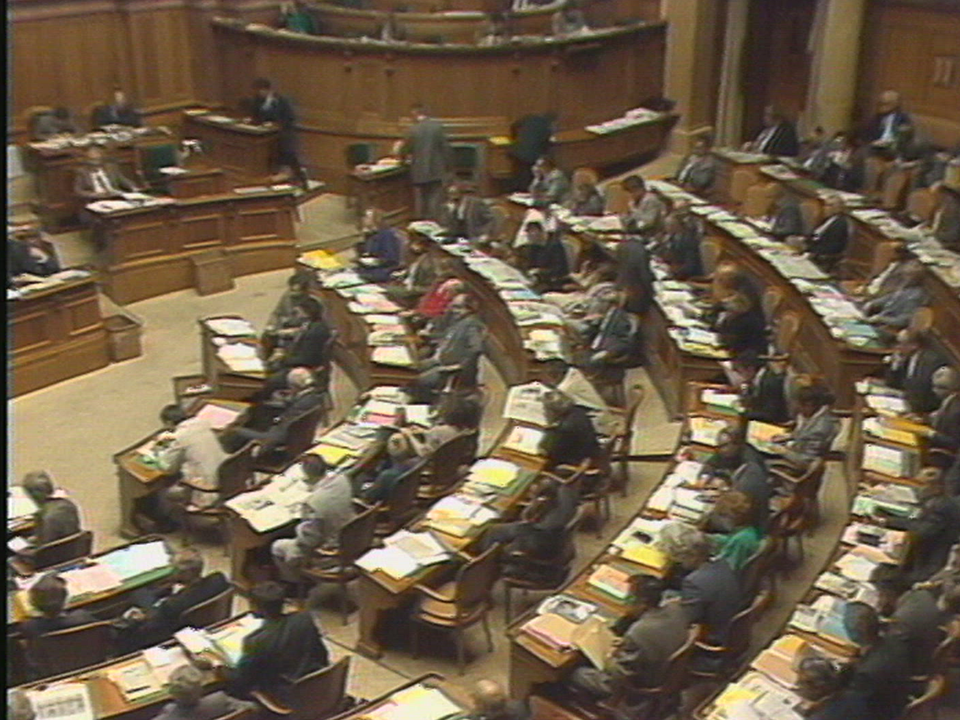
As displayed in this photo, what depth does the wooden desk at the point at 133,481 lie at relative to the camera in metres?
9.16

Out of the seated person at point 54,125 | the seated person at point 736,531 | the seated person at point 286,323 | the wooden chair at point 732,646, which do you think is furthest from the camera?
the seated person at point 54,125

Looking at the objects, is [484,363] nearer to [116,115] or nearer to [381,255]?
[381,255]

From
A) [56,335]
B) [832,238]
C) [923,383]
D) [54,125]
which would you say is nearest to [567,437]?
[923,383]

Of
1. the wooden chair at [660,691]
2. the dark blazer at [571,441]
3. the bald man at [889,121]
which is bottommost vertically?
the wooden chair at [660,691]

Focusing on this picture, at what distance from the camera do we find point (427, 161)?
15.3 meters

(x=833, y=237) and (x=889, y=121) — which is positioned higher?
(x=889, y=121)

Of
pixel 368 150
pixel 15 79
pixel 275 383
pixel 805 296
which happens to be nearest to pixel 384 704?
pixel 275 383

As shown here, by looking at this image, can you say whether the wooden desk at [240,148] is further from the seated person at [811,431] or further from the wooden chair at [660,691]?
the wooden chair at [660,691]

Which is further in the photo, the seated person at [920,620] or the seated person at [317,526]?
the seated person at [317,526]

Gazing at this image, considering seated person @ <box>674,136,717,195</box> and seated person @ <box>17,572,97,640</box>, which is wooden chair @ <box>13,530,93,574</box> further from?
seated person @ <box>674,136,717,195</box>

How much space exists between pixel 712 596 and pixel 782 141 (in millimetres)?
9366

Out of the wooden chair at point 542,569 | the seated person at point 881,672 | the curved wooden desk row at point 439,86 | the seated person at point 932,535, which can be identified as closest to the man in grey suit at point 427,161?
the curved wooden desk row at point 439,86

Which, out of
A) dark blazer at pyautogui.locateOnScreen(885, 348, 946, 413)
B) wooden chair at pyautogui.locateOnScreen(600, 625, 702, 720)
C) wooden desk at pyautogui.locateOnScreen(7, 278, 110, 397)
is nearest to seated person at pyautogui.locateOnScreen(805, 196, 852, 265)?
dark blazer at pyautogui.locateOnScreen(885, 348, 946, 413)

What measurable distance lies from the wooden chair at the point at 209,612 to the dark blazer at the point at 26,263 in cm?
585
